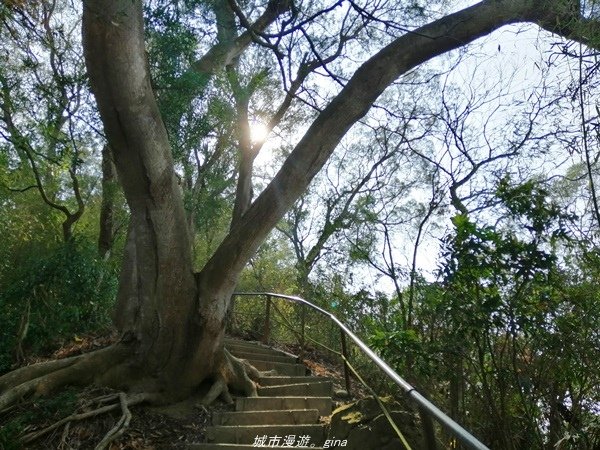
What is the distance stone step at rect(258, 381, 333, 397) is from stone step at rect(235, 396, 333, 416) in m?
0.48

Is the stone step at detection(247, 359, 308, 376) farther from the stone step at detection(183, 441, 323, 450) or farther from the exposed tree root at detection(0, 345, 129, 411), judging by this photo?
the stone step at detection(183, 441, 323, 450)

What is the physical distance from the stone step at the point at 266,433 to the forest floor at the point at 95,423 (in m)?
0.36

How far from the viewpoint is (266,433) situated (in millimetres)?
4699

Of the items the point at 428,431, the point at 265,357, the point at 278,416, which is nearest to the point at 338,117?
the point at 278,416

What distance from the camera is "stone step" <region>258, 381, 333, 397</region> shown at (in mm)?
6051

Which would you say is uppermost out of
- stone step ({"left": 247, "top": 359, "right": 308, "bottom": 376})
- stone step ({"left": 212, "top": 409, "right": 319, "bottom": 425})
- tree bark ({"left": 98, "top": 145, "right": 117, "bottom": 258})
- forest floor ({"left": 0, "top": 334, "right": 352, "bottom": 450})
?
tree bark ({"left": 98, "top": 145, "right": 117, "bottom": 258})

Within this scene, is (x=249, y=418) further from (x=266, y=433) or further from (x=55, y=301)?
(x=55, y=301)

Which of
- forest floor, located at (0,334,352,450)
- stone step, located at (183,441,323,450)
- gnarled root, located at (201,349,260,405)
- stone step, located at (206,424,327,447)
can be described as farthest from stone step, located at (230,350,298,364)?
stone step, located at (183,441,323,450)

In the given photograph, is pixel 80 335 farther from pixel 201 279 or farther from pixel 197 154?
pixel 197 154

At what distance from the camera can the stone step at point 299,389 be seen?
238 inches

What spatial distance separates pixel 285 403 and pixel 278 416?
1.73ft

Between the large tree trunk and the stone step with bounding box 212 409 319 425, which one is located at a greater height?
the large tree trunk

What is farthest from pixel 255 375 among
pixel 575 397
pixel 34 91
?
pixel 34 91

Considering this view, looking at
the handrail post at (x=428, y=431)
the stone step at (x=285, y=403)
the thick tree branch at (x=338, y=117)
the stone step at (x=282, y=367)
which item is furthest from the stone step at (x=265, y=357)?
the handrail post at (x=428, y=431)
